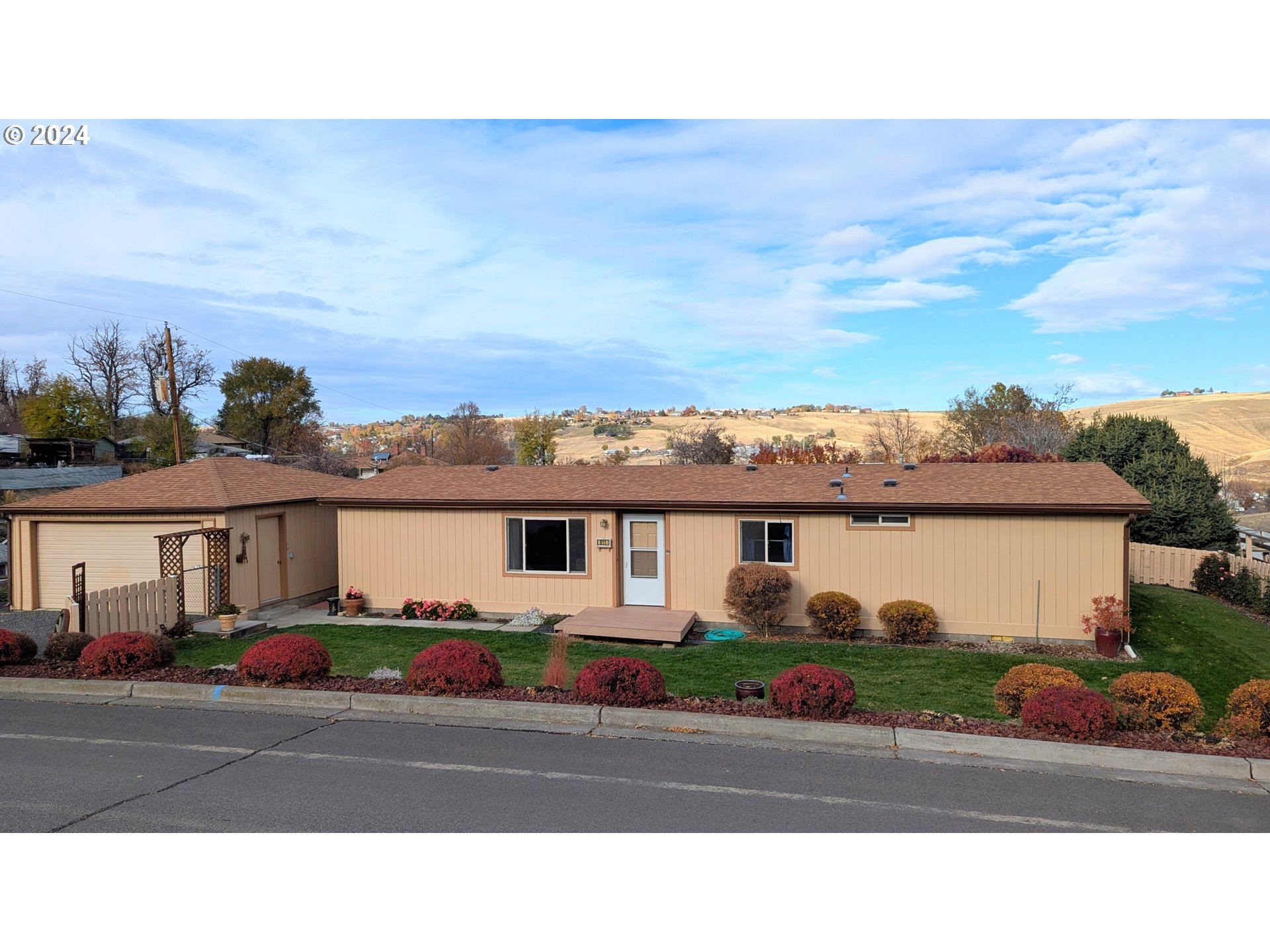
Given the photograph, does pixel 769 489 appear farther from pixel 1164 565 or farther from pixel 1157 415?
pixel 1157 415

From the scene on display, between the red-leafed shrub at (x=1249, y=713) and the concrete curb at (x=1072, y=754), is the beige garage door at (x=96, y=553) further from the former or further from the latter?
the red-leafed shrub at (x=1249, y=713)

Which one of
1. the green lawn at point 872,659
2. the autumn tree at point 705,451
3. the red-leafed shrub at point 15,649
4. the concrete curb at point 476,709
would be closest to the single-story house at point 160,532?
the green lawn at point 872,659

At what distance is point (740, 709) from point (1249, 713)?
485 centimetres

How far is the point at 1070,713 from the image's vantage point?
756 centimetres

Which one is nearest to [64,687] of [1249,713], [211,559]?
[211,559]

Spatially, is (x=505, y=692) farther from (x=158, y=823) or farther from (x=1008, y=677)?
(x=1008, y=677)

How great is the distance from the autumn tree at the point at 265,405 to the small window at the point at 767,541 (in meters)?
41.9

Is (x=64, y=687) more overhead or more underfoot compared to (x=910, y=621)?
more overhead

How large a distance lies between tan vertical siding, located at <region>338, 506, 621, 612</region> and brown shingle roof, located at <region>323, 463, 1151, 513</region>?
38 cm

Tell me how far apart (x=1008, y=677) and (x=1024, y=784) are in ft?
7.12

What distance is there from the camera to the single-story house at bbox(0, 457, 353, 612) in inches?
656

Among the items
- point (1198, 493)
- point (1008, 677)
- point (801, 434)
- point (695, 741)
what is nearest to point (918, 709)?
point (1008, 677)

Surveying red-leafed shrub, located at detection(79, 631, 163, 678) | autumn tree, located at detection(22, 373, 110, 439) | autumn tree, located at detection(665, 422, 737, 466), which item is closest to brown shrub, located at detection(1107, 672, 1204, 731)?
red-leafed shrub, located at detection(79, 631, 163, 678)

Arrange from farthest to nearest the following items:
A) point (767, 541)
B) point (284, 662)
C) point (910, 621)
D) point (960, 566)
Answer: point (767, 541) < point (960, 566) < point (910, 621) < point (284, 662)
